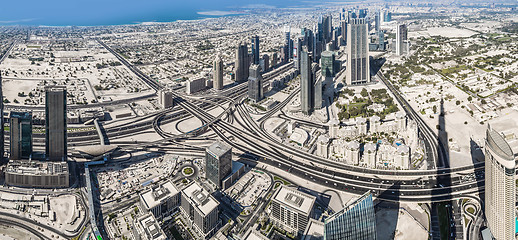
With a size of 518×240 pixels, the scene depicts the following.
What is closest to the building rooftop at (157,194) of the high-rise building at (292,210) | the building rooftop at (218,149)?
the building rooftop at (218,149)

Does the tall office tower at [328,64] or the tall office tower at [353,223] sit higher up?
the tall office tower at [328,64]

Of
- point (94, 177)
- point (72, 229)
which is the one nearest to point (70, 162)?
point (94, 177)

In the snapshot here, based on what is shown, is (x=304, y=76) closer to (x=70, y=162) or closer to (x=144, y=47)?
(x=70, y=162)

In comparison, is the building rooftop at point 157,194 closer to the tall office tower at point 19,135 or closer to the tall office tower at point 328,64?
the tall office tower at point 19,135

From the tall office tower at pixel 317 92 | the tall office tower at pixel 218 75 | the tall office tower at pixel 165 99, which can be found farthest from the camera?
the tall office tower at pixel 218 75

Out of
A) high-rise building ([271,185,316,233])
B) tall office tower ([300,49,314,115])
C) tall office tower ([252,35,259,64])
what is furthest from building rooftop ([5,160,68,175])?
tall office tower ([252,35,259,64])

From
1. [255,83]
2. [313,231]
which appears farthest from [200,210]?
[255,83]
